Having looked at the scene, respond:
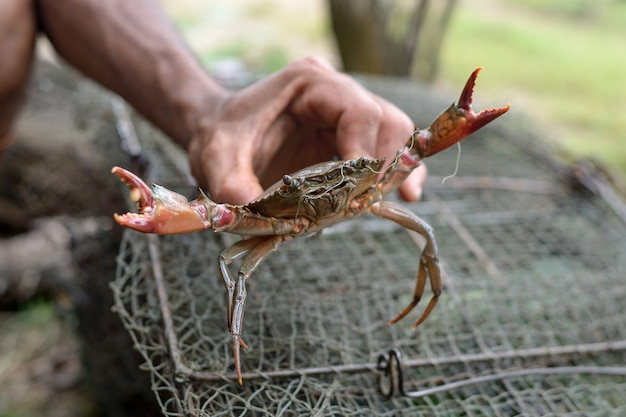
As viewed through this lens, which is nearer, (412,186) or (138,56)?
(412,186)

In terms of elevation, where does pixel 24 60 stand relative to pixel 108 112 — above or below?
above

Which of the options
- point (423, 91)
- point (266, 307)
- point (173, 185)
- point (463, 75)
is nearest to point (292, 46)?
point (463, 75)

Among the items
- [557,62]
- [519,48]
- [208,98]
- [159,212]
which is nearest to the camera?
[159,212]

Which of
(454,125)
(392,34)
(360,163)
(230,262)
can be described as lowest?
(392,34)

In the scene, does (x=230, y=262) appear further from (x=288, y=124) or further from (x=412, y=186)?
(x=412, y=186)

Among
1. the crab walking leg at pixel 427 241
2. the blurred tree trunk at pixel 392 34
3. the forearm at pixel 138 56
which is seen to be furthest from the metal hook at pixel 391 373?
the blurred tree trunk at pixel 392 34

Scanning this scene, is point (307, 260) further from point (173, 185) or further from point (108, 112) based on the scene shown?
point (108, 112)

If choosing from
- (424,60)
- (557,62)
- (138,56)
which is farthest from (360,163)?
(557,62)
